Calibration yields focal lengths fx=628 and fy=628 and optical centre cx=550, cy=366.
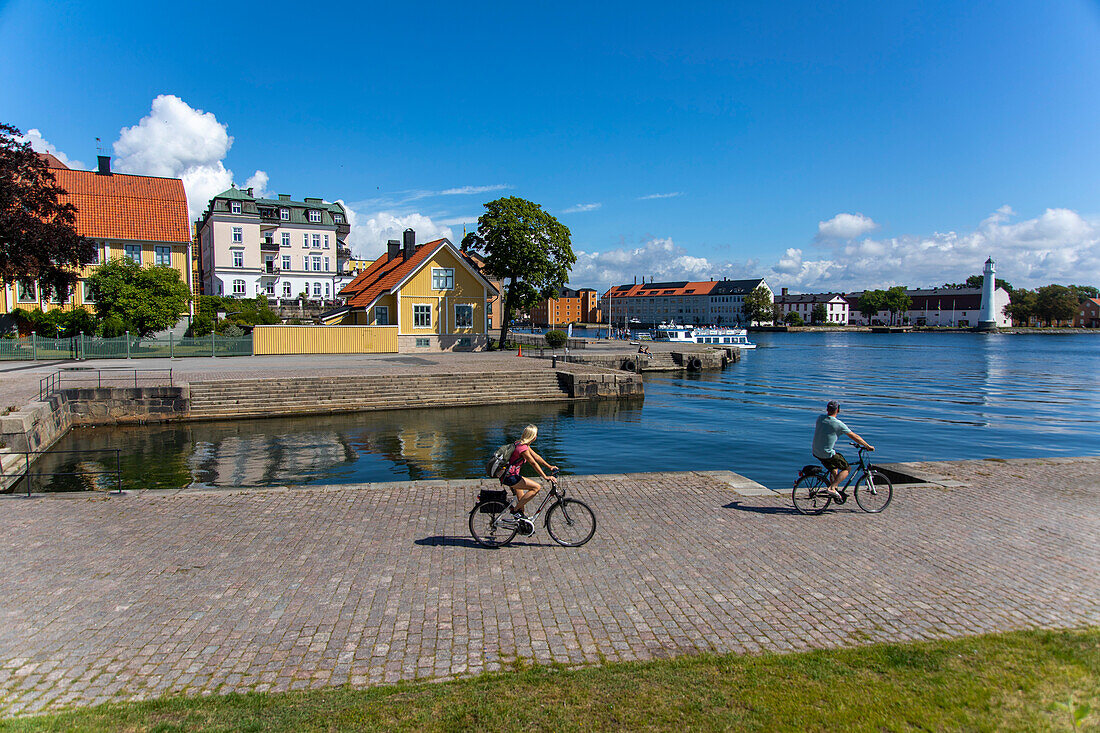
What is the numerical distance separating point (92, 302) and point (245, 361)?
905 inches

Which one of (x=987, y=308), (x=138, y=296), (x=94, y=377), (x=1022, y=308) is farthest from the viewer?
(x=1022, y=308)

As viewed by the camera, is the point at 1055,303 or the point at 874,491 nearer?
the point at 874,491

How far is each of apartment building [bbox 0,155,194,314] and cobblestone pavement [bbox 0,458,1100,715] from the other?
55025 mm

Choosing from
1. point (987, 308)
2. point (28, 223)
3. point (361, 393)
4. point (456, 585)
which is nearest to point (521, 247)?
point (361, 393)

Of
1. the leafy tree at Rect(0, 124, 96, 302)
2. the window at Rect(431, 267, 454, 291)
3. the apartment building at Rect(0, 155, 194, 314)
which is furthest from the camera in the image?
the apartment building at Rect(0, 155, 194, 314)

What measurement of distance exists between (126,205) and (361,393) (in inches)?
1786

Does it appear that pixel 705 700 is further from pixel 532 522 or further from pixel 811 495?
pixel 811 495

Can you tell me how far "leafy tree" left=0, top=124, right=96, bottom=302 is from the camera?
23.7 metres

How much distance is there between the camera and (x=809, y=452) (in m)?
20.5

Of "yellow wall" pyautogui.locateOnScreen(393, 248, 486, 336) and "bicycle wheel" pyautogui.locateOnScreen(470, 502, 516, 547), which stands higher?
"yellow wall" pyautogui.locateOnScreen(393, 248, 486, 336)

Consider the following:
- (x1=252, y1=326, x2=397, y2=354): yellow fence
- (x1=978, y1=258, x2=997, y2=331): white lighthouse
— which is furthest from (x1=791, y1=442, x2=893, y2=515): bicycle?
(x1=978, y1=258, x2=997, y2=331): white lighthouse

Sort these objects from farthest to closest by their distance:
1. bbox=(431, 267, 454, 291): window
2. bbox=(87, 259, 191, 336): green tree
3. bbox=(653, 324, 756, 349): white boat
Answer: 1. bbox=(653, 324, 756, 349): white boat
2. bbox=(431, 267, 454, 291): window
3. bbox=(87, 259, 191, 336): green tree

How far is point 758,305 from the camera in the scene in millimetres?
188000

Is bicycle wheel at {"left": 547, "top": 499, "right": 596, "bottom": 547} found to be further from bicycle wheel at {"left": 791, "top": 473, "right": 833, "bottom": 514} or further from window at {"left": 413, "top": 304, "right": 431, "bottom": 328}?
window at {"left": 413, "top": 304, "right": 431, "bottom": 328}
